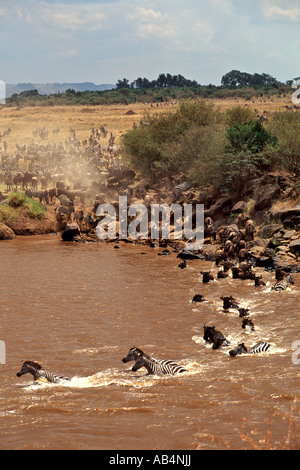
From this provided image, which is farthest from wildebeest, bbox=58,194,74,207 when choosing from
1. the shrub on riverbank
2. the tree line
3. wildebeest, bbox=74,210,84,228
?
the tree line

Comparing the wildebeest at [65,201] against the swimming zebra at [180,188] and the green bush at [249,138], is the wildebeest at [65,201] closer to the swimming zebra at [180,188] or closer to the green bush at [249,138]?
the swimming zebra at [180,188]

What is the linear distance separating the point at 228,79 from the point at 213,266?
4690 inches

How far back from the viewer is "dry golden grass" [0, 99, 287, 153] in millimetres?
58250

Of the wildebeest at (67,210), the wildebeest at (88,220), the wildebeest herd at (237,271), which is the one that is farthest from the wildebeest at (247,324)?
the wildebeest at (67,210)

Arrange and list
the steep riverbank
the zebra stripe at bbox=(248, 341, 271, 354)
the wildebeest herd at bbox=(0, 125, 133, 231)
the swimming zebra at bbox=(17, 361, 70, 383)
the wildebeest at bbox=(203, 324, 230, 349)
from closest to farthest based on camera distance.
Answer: the swimming zebra at bbox=(17, 361, 70, 383) → the zebra stripe at bbox=(248, 341, 271, 354) → the wildebeest at bbox=(203, 324, 230, 349) → the steep riverbank → the wildebeest herd at bbox=(0, 125, 133, 231)

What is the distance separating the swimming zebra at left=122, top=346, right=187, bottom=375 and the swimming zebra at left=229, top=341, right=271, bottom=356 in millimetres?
1408

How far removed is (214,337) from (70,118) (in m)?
60.2

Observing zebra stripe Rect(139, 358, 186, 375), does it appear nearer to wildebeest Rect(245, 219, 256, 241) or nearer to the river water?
the river water

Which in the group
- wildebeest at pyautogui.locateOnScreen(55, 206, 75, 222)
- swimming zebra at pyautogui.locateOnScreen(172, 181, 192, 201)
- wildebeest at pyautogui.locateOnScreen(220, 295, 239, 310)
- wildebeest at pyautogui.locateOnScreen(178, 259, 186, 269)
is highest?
swimming zebra at pyautogui.locateOnScreen(172, 181, 192, 201)

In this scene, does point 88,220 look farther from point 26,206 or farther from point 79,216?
point 26,206

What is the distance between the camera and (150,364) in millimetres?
10742

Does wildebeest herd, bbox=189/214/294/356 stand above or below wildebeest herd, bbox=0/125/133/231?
below

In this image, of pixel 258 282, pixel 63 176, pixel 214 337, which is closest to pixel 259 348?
pixel 214 337

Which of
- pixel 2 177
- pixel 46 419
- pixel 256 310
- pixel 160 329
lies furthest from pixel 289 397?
pixel 2 177
